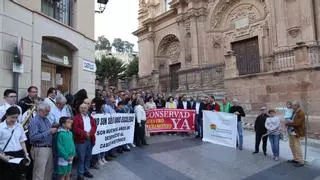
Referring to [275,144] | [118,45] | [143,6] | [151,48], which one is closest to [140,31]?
[143,6]

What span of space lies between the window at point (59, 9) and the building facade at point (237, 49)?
9.59 m

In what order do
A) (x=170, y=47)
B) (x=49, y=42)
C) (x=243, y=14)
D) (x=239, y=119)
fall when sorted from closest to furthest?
(x=49, y=42) < (x=239, y=119) < (x=243, y=14) < (x=170, y=47)

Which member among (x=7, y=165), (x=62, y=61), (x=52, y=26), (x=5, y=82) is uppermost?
(x=52, y=26)

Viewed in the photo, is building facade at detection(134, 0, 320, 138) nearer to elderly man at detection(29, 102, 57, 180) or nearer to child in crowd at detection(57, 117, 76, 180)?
child in crowd at detection(57, 117, 76, 180)

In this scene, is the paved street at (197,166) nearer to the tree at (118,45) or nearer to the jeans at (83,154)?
the jeans at (83,154)

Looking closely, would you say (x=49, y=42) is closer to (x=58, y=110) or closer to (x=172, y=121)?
(x=58, y=110)

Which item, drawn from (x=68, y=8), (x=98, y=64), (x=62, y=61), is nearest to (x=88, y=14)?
(x=68, y=8)

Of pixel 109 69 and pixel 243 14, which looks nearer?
pixel 243 14

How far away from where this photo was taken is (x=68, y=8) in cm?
1161

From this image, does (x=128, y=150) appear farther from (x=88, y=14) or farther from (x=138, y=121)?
(x=88, y=14)

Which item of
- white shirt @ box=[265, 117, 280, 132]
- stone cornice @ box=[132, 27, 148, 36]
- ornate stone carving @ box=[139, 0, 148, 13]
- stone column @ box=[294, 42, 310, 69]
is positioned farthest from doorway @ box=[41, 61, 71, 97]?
ornate stone carving @ box=[139, 0, 148, 13]

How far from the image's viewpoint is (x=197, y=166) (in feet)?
25.8

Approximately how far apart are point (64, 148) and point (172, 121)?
7.90m

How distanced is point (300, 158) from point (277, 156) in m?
0.70
